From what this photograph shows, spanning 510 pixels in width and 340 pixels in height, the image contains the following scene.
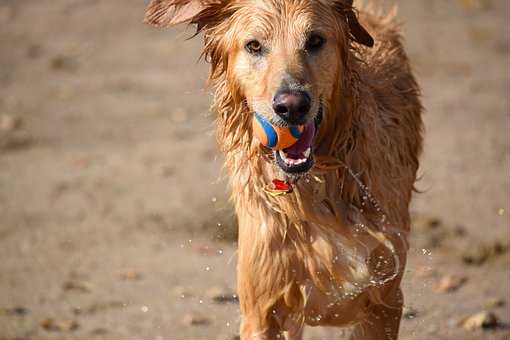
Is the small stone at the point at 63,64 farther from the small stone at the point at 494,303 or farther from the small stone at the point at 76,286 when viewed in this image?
the small stone at the point at 494,303

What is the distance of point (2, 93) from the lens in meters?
12.1

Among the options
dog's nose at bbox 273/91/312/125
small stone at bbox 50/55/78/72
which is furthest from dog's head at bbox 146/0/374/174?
small stone at bbox 50/55/78/72

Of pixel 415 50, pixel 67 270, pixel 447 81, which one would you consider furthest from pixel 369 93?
pixel 415 50

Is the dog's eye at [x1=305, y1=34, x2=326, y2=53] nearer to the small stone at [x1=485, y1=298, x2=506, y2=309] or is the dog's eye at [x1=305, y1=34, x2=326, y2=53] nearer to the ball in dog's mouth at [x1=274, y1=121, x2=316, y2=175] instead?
the ball in dog's mouth at [x1=274, y1=121, x2=316, y2=175]

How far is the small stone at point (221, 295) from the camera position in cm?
716

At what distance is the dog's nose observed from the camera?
442cm

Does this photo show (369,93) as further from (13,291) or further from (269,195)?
(13,291)

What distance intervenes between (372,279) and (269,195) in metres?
0.67

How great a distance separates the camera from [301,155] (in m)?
4.59

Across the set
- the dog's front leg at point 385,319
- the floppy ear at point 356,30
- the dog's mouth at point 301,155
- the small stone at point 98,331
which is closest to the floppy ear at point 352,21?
the floppy ear at point 356,30

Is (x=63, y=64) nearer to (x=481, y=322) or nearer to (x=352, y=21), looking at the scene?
(x=481, y=322)

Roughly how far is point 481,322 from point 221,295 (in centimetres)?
187

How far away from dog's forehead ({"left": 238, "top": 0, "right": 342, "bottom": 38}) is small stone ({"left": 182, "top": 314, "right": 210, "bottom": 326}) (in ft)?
8.98

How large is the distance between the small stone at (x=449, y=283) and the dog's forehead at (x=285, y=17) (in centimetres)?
296
